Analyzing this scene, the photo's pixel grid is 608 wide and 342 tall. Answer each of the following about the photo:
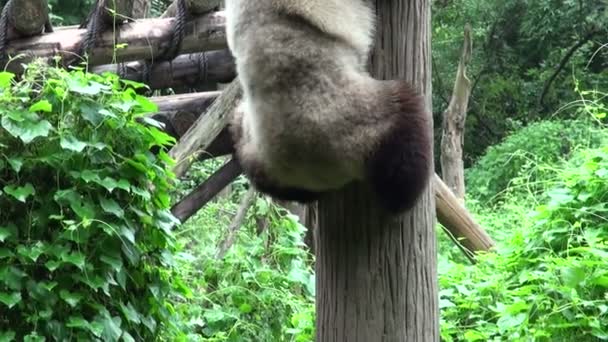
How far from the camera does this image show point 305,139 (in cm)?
294

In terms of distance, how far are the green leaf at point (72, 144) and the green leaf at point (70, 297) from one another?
0.61m

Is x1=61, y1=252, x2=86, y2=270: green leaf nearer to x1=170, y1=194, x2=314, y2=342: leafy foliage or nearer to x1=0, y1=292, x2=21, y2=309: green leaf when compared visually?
x1=0, y1=292, x2=21, y2=309: green leaf

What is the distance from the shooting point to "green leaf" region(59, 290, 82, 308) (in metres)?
3.51

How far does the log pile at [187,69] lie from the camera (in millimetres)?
5695

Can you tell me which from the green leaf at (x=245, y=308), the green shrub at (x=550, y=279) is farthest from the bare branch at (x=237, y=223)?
the green shrub at (x=550, y=279)

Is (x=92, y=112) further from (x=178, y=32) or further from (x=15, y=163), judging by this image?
(x=178, y=32)

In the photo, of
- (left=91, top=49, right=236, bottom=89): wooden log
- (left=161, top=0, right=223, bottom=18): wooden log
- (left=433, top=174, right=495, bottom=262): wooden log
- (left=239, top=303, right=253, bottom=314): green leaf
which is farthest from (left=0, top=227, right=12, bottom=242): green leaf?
(left=433, top=174, right=495, bottom=262): wooden log

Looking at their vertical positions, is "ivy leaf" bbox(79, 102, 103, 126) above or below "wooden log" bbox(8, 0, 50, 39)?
below

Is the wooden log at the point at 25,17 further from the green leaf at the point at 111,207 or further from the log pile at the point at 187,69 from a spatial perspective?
the green leaf at the point at 111,207

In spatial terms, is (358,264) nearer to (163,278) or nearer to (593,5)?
(163,278)

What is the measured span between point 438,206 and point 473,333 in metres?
1.57

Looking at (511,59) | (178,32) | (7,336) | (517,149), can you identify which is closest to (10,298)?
(7,336)

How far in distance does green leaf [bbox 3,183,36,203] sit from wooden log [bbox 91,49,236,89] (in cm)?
303

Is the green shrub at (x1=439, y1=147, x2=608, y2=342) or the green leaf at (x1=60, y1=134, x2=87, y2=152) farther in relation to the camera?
the green shrub at (x1=439, y1=147, x2=608, y2=342)
